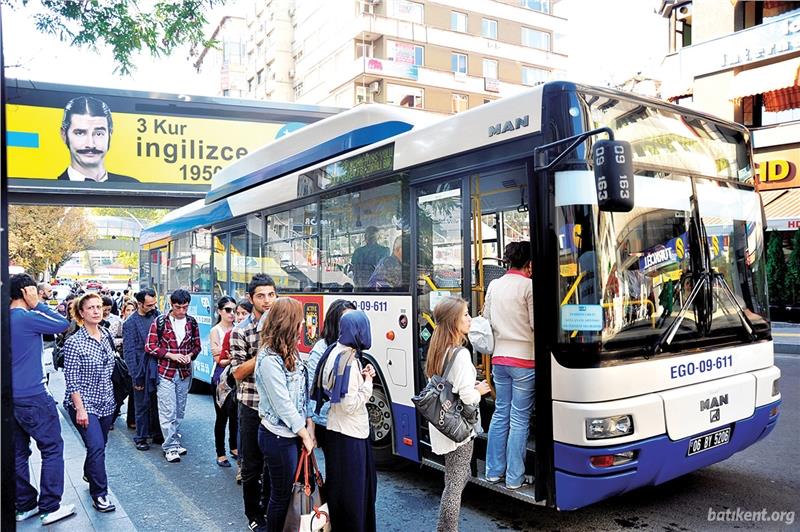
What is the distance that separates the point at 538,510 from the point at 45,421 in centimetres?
389

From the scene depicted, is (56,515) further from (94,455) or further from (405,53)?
(405,53)

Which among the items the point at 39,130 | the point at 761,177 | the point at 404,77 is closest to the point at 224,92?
the point at 404,77

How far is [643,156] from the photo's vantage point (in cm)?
435

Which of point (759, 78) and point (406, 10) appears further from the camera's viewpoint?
point (406, 10)

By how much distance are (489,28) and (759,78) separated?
29148 mm

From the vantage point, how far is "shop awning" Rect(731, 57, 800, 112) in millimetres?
17172

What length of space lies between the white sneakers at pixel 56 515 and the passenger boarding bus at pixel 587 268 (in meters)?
2.61

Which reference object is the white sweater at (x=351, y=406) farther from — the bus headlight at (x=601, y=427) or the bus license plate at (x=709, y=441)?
the bus license plate at (x=709, y=441)

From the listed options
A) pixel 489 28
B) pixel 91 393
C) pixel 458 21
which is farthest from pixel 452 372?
pixel 489 28

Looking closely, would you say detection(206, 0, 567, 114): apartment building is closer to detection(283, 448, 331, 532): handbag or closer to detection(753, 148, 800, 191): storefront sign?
detection(753, 148, 800, 191): storefront sign

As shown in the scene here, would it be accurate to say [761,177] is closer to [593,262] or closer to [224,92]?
[593,262]

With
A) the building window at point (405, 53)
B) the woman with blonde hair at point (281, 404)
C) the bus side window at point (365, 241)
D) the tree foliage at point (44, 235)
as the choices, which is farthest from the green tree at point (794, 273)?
the tree foliage at point (44, 235)

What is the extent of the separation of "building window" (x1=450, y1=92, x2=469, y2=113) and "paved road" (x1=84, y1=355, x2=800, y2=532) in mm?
37756

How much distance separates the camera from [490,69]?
1747 inches
